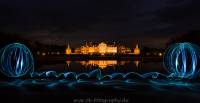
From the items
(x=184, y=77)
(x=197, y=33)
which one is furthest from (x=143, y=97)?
(x=197, y=33)

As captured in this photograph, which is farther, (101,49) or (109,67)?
(101,49)

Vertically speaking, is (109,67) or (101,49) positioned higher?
(101,49)

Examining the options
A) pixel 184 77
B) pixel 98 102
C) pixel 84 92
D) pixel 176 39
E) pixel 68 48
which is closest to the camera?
pixel 98 102

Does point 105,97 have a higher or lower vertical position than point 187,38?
lower

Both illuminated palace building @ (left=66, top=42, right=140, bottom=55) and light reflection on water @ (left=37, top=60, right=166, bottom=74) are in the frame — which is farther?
illuminated palace building @ (left=66, top=42, right=140, bottom=55)

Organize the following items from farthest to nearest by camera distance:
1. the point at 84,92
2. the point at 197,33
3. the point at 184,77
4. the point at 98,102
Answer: the point at 197,33 < the point at 184,77 < the point at 84,92 < the point at 98,102

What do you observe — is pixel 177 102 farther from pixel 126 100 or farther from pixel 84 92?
pixel 84 92

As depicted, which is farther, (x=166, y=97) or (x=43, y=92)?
(x=43, y=92)

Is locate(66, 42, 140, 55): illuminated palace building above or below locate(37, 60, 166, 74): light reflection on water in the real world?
above

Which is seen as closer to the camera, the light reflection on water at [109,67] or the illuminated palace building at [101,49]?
the light reflection on water at [109,67]

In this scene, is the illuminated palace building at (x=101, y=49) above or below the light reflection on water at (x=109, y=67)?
above

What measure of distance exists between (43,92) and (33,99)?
1930mm

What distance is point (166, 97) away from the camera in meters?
12.2

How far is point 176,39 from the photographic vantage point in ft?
238
